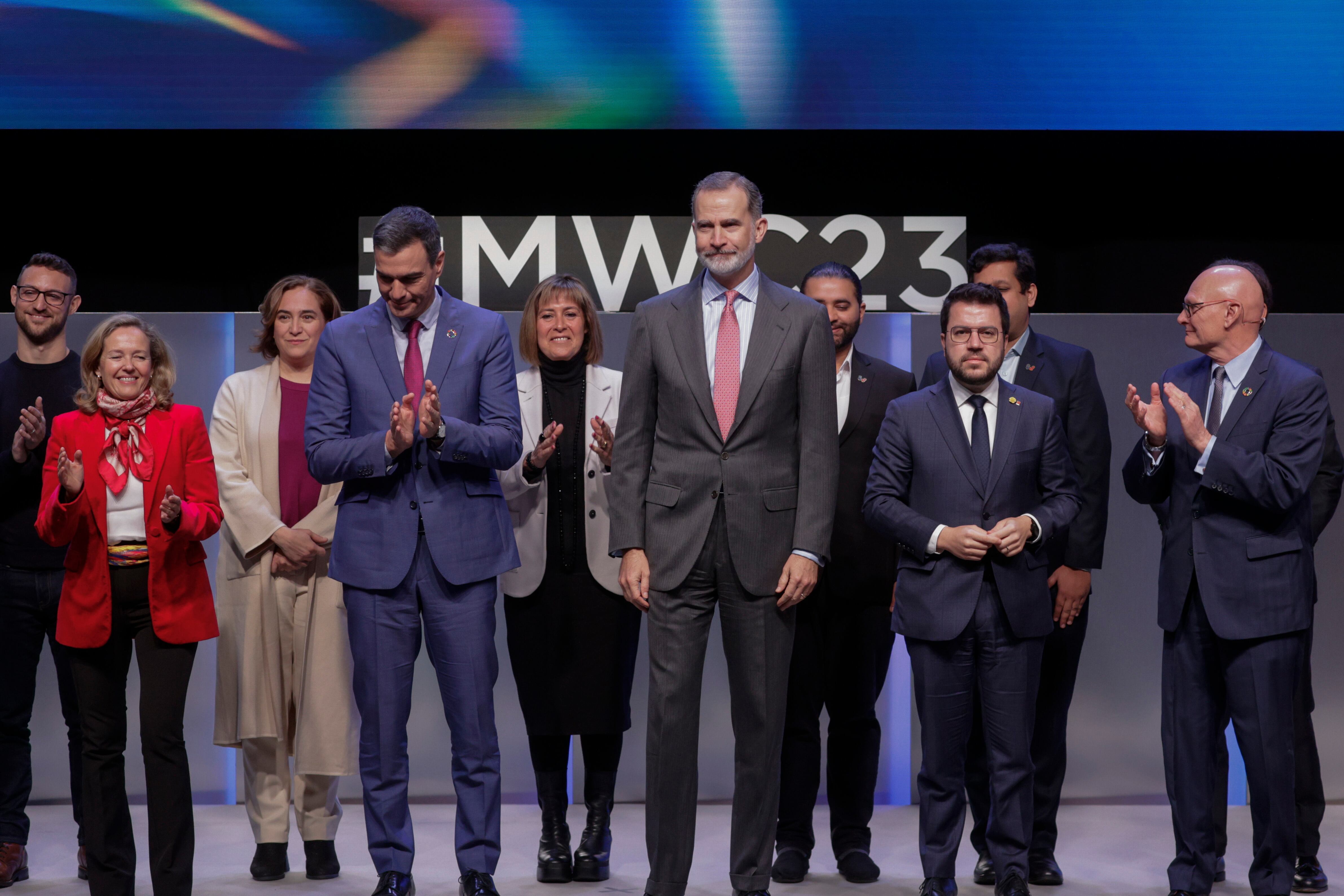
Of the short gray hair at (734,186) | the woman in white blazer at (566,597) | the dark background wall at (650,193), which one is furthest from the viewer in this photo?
the dark background wall at (650,193)

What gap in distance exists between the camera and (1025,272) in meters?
4.16

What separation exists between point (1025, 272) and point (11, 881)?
A: 3682 millimetres

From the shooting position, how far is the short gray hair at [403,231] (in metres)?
3.47

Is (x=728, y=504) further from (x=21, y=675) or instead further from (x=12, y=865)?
(x=12, y=865)

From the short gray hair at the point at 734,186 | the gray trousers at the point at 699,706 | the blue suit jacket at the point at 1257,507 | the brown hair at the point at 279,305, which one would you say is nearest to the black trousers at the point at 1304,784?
the blue suit jacket at the point at 1257,507

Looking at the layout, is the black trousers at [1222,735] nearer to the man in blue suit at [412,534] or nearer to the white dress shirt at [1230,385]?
the white dress shirt at [1230,385]

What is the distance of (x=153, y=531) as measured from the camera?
11.3 feet

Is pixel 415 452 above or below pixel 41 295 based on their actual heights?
below

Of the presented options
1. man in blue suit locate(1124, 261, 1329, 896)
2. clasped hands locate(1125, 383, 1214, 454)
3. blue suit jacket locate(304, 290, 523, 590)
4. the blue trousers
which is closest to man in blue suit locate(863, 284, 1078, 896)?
clasped hands locate(1125, 383, 1214, 454)

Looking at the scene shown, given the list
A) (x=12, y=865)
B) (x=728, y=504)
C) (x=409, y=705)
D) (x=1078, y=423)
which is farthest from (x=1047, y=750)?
(x=12, y=865)

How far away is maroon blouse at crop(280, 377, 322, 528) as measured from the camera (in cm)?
414

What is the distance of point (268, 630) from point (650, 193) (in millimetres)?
Answer: 2994

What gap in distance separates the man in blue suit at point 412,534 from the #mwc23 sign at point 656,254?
1869 millimetres

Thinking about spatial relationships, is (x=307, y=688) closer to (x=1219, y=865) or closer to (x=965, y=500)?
(x=965, y=500)
